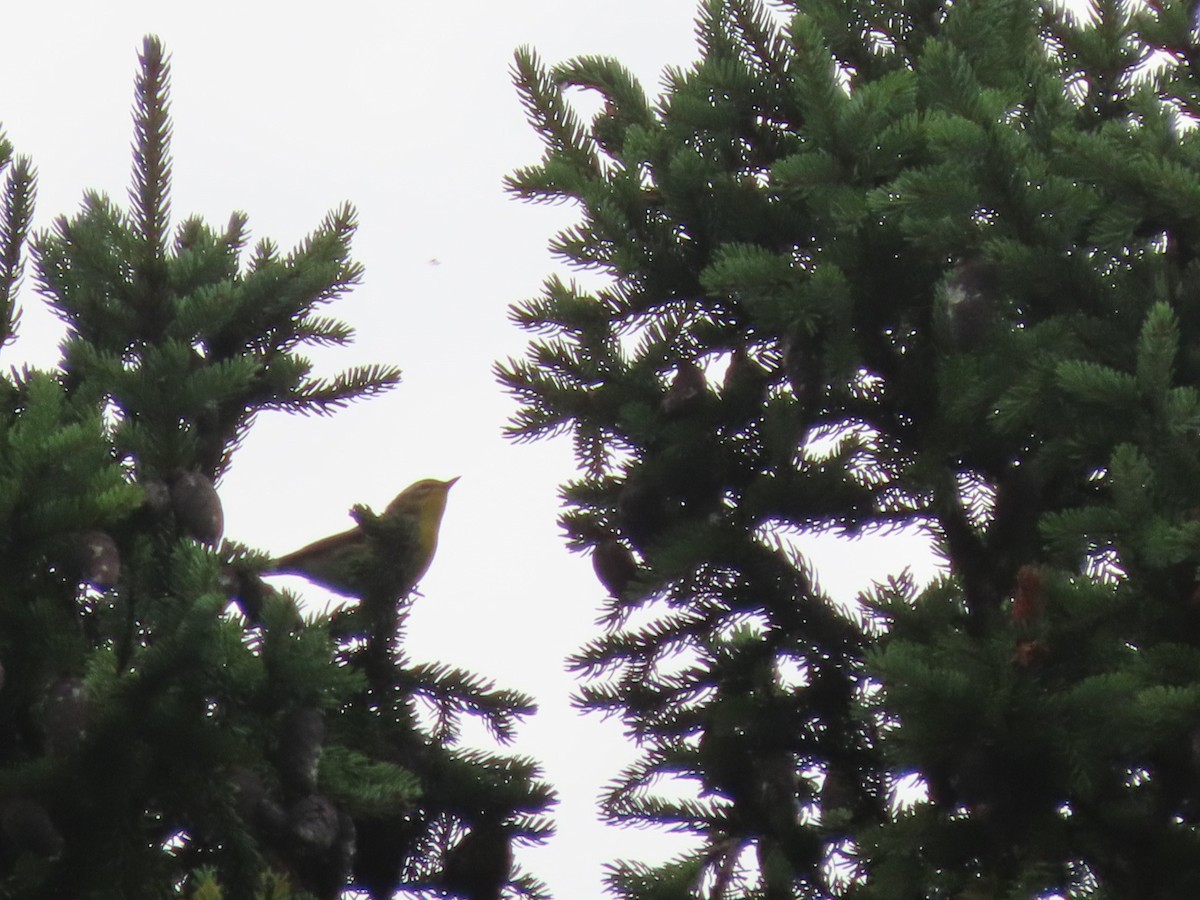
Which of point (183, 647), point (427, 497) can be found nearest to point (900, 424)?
point (183, 647)

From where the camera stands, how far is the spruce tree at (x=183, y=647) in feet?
8.18

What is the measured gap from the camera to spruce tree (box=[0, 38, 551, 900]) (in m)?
2.49

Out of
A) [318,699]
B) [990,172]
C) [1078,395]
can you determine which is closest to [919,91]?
[990,172]

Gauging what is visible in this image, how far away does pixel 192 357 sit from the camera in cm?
317

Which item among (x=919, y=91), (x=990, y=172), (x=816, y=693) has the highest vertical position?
(x=919, y=91)

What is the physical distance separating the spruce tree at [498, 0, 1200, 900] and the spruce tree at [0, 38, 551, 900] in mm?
501

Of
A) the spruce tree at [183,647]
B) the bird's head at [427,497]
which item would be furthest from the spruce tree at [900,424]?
the bird's head at [427,497]

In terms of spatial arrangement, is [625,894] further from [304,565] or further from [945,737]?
[304,565]

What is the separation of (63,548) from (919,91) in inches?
81.9

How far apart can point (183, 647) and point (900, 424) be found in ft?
5.80

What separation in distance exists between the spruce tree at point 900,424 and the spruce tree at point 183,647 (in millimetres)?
501

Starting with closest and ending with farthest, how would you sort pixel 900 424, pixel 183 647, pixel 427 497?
pixel 183 647 → pixel 900 424 → pixel 427 497

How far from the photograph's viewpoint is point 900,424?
3.50m

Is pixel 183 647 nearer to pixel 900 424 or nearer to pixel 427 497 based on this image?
pixel 900 424
